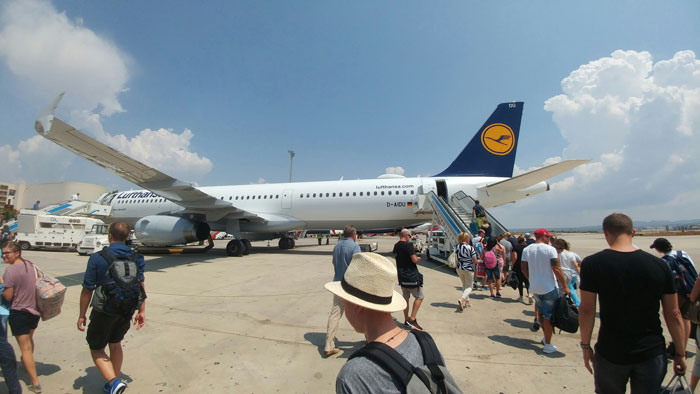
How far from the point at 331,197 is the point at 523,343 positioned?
35.5ft

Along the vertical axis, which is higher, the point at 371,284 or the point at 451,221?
the point at 451,221

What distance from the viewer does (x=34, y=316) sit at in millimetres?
2908

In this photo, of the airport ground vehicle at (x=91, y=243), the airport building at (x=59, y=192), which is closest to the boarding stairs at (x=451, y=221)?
the airport ground vehicle at (x=91, y=243)

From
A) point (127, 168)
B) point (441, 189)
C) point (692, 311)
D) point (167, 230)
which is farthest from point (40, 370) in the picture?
point (441, 189)

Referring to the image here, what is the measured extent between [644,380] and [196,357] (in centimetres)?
423

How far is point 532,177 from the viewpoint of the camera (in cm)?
1123

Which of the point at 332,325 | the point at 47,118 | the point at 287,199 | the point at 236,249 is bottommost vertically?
the point at 236,249

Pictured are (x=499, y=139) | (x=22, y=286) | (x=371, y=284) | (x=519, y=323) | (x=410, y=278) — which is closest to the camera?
(x=371, y=284)

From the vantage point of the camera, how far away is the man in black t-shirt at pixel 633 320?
201cm

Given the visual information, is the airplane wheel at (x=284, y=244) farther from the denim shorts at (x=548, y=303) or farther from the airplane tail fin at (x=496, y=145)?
the denim shorts at (x=548, y=303)

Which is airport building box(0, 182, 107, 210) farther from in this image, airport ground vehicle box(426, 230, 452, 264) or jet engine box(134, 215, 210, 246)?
airport ground vehicle box(426, 230, 452, 264)

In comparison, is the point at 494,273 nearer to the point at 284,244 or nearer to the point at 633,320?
the point at 633,320

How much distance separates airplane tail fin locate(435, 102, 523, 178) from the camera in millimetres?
13328

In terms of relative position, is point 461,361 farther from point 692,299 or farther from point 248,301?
point 248,301
